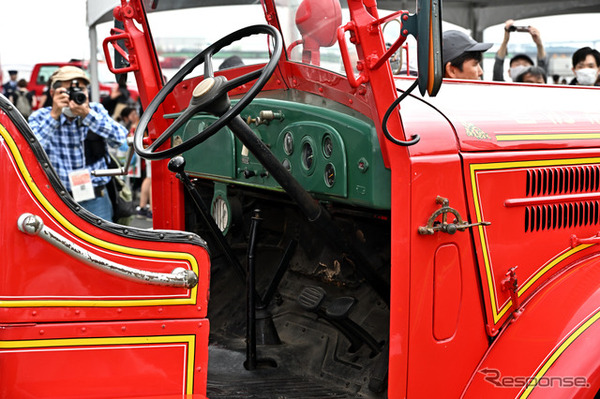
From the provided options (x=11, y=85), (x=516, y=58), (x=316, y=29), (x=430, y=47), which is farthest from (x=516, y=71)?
(x=11, y=85)

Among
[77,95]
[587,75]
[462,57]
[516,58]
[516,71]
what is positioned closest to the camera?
[462,57]

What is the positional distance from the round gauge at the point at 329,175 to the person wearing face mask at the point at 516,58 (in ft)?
7.18

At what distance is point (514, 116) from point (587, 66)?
72.0 inches

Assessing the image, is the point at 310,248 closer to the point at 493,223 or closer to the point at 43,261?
the point at 493,223

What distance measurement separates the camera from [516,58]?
477 cm

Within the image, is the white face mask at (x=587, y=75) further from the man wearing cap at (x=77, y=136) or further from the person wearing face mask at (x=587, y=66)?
the man wearing cap at (x=77, y=136)

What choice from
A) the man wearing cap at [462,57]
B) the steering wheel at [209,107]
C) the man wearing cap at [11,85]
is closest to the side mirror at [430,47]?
the steering wheel at [209,107]

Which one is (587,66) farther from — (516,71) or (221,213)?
(221,213)

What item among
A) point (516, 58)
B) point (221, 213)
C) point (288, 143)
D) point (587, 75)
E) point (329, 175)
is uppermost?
point (516, 58)

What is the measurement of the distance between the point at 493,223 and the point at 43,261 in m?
1.43

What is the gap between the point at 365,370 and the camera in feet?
9.59

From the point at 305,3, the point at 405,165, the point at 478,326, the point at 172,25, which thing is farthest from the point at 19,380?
the point at 172,25

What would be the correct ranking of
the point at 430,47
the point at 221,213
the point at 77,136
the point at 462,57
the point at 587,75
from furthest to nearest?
the point at 77,136, the point at 587,75, the point at 462,57, the point at 221,213, the point at 430,47

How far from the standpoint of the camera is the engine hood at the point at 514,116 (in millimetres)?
2451
